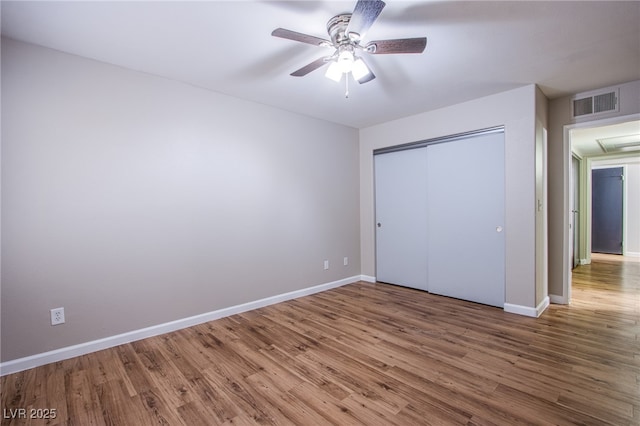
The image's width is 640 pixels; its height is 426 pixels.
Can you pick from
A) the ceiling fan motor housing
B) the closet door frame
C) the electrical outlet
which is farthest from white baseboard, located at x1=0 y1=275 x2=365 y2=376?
the ceiling fan motor housing

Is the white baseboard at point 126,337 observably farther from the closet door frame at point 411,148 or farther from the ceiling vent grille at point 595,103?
the ceiling vent grille at point 595,103

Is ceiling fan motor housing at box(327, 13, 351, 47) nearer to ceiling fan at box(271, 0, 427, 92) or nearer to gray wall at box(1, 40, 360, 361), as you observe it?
ceiling fan at box(271, 0, 427, 92)

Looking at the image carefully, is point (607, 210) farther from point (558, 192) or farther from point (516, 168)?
point (516, 168)

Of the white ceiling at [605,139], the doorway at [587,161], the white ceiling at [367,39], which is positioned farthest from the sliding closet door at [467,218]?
the white ceiling at [605,139]

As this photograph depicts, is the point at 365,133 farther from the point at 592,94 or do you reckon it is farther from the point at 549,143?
the point at 592,94

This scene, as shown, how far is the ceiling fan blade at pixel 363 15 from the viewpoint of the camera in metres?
1.48

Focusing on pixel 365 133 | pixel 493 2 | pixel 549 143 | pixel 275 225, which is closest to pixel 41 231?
pixel 275 225

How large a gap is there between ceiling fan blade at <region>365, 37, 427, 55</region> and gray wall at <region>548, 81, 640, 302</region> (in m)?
2.63

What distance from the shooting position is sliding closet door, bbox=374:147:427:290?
3969 mm

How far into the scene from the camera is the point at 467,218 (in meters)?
3.51

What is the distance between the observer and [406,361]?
7.16 feet

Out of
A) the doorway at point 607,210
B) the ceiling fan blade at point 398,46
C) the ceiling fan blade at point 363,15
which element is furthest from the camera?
the doorway at point 607,210

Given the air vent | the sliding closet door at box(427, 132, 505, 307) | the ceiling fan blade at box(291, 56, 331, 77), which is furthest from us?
the sliding closet door at box(427, 132, 505, 307)

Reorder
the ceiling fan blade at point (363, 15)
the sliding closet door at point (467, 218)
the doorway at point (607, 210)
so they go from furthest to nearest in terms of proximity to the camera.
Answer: the doorway at point (607, 210) < the sliding closet door at point (467, 218) < the ceiling fan blade at point (363, 15)
